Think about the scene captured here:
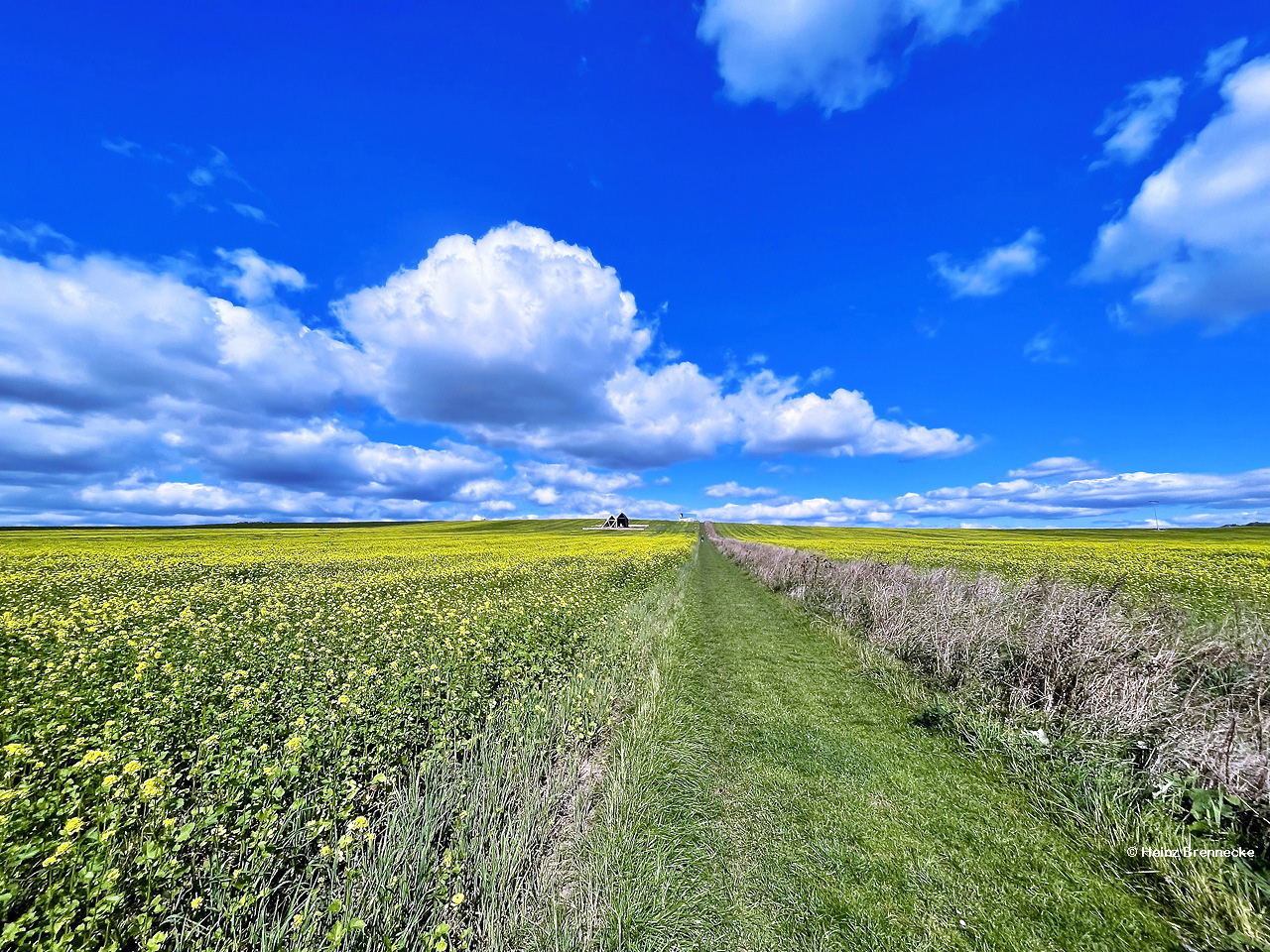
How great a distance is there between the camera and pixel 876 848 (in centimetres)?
474

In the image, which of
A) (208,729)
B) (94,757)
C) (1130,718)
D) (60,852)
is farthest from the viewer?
(1130,718)

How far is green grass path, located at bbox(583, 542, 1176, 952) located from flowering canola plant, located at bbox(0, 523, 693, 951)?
2336 millimetres

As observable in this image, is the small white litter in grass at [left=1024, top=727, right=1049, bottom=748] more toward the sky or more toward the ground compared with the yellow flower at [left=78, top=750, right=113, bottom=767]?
more toward the ground

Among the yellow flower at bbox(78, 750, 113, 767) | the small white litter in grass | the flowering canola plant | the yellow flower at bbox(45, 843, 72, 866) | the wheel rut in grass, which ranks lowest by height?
the wheel rut in grass

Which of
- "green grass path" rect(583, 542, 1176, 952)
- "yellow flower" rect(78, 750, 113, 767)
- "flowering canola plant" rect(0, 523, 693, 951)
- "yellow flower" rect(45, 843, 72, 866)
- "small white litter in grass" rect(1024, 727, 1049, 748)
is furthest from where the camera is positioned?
"small white litter in grass" rect(1024, 727, 1049, 748)

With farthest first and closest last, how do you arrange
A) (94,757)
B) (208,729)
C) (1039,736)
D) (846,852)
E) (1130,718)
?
(1039,736), (1130,718), (208,729), (846,852), (94,757)

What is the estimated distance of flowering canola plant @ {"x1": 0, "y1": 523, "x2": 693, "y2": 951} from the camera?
3.19m

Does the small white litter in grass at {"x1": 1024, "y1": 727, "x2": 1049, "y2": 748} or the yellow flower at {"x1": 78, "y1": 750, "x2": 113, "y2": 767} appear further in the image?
the small white litter in grass at {"x1": 1024, "y1": 727, "x2": 1049, "y2": 748}

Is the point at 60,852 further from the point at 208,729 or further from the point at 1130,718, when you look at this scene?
the point at 1130,718

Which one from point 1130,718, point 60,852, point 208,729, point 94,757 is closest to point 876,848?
point 1130,718

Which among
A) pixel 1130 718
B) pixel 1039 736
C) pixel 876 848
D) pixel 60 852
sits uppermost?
pixel 60 852

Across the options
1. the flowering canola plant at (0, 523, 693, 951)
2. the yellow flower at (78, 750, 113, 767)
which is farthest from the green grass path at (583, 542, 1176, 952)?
the yellow flower at (78, 750, 113, 767)

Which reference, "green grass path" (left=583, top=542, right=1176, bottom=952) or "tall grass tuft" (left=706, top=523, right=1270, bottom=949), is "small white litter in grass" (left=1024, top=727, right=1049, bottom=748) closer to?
"tall grass tuft" (left=706, top=523, right=1270, bottom=949)

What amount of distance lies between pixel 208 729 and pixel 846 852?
24.5ft
